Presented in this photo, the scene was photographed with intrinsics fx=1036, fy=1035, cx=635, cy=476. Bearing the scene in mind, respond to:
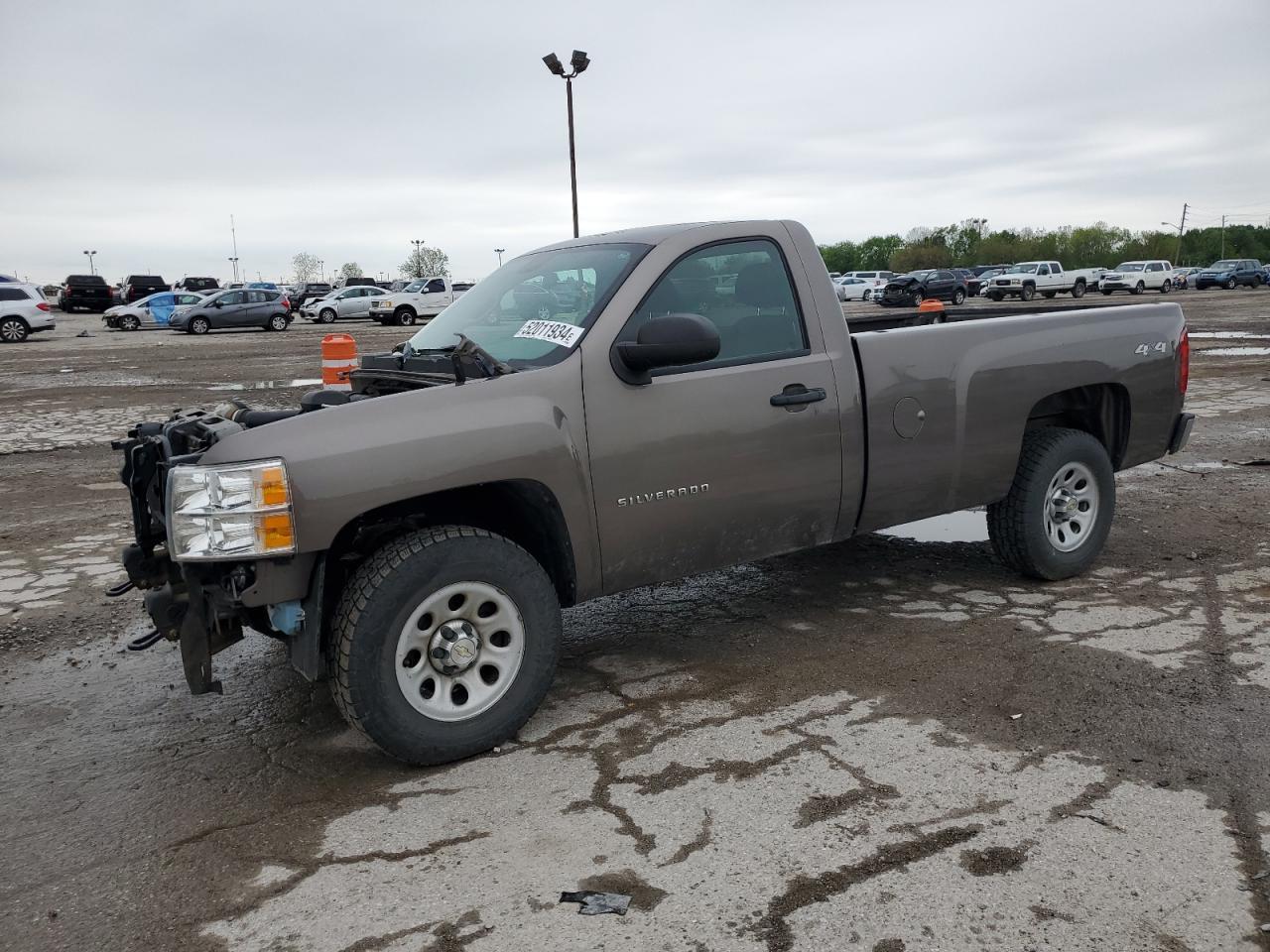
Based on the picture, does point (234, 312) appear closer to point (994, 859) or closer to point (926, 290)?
point (926, 290)

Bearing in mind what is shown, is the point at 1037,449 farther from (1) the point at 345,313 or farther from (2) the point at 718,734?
(1) the point at 345,313

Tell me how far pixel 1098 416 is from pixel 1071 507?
565 millimetres

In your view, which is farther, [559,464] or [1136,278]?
[1136,278]

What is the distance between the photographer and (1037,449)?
531cm

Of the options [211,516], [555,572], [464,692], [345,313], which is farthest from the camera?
[345,313]

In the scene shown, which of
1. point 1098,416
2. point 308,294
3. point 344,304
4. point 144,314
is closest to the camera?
point 1098,416

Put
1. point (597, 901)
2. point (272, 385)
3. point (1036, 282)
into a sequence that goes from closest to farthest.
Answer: point (597, 901) < point (272, 385) < point (1036, 282)

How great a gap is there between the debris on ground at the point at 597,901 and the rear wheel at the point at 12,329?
34.0 m

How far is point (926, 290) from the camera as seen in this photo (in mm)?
43438

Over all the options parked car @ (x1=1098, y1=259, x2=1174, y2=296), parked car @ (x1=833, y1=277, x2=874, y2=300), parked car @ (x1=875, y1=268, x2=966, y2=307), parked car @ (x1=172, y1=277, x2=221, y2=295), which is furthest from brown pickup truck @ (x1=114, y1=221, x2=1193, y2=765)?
parked car @ (x1=172, y1=277, x2=221, y2=295)

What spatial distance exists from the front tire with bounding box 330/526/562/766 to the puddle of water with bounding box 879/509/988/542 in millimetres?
3291

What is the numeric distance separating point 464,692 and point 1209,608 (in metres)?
3.64

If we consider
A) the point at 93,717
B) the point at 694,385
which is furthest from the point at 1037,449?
the point at 93,717

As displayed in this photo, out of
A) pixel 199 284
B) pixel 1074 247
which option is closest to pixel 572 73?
pixel 199 284
